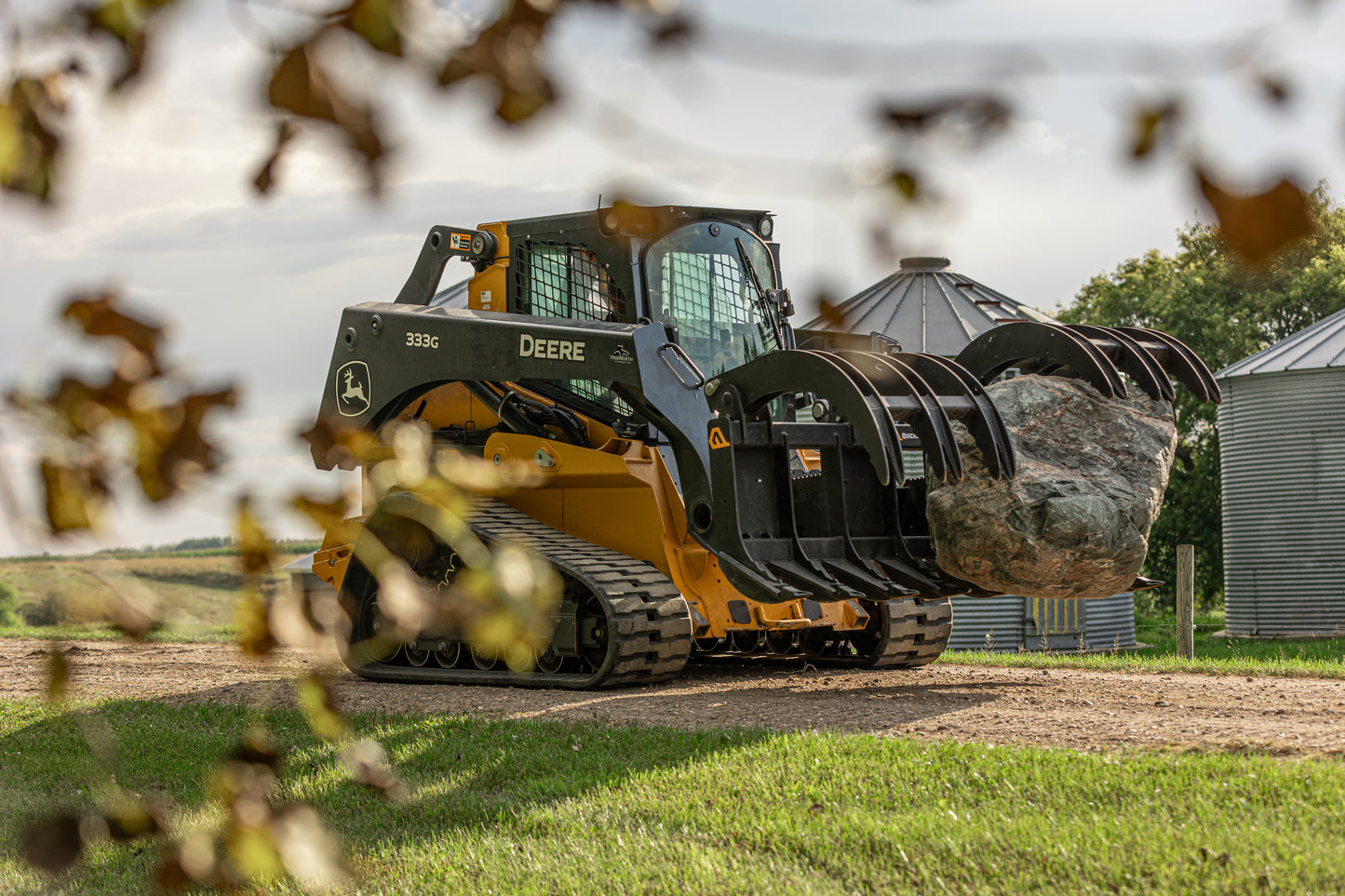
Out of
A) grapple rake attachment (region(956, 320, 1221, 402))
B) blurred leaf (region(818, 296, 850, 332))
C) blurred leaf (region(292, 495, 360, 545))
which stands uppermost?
grapple rake attachment (region(956, 320, 1221, 402))

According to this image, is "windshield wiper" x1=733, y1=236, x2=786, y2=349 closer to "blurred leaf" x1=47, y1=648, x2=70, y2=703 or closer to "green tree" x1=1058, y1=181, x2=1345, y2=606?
"blurred leaf" x1=47, y1=648, x2=70, y2=703

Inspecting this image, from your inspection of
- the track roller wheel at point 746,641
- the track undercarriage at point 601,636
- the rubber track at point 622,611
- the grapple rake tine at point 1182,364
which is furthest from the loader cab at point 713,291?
the grapple rake tine at point 1182,364

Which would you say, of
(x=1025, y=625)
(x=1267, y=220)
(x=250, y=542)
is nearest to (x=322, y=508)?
(x=250, y=542)

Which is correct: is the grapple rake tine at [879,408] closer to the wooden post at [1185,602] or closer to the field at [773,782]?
the field at [773,782]

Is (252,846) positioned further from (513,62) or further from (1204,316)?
(1204,316)

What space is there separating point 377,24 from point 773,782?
4.59 meters

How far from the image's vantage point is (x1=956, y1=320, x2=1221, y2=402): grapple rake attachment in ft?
27.7

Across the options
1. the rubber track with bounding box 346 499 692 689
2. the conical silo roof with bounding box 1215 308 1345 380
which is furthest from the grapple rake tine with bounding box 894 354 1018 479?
the conical silo roof with bounding box 1215 308 1345 380

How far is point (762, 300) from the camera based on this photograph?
34.7 feet

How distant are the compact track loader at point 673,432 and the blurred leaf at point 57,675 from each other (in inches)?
217

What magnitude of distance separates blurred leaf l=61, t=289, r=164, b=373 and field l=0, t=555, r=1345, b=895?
0.38 metres

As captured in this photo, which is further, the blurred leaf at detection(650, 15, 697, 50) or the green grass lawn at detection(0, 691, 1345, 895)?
the green grass lawn at detection(0, 691, 1345, 895)

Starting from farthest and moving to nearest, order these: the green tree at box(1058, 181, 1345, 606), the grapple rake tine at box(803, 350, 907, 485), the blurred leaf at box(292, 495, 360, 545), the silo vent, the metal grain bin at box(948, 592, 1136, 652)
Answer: the green tree at box(1058, 181, 1345, 606) < the silo vent < the metal grain bin at box(948, 592, 1136, 652) < the grapple rake tine at box(803, 350, 907, 485) < the blurred leaf at box(292, 495, 360, 545)

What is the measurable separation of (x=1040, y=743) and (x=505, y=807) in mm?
2541
